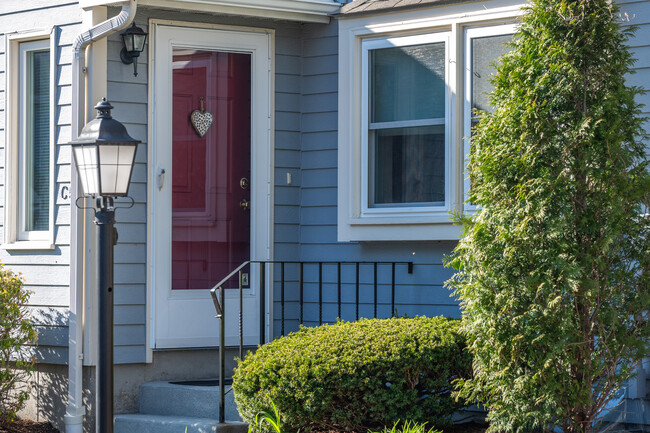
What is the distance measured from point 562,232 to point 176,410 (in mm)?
3069

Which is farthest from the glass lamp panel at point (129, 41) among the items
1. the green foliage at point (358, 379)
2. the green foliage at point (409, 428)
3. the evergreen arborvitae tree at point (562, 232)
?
the green foliage at point (409, 428)

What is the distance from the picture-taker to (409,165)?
6730 millimetres

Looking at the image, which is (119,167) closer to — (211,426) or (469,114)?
(211,426)

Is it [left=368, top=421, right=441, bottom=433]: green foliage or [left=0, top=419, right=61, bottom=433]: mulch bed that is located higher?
[left=368, top=421, right=441, bottom=433]: green foliage

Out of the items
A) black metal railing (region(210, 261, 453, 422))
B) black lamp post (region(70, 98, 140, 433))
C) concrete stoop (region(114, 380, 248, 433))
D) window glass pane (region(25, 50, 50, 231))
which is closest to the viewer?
black lamp post (region(70, 98, 140, 433))

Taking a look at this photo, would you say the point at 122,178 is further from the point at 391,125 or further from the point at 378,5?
the point at 378,5

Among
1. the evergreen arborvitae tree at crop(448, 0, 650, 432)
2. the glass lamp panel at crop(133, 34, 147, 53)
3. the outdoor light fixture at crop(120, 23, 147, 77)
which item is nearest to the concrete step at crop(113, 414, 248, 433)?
the evergreen arborvitae tree at crop(448, 0, 650, 432)

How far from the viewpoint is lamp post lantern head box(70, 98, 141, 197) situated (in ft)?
15.6

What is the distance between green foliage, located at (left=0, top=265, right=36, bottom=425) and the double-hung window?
44cm

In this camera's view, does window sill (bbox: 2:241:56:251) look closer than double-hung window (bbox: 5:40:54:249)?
Yes

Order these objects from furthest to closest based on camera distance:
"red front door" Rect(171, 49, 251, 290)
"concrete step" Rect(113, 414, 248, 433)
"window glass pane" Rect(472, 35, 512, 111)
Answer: "red front door" Rect(171, 49, 251, 290) < "window glass pane" Rect(472, 35, 512, 111) < "concrete step" Rect(113, 414, 248, 433)

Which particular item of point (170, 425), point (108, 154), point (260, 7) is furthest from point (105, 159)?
point (260, 7)

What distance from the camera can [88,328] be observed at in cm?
648

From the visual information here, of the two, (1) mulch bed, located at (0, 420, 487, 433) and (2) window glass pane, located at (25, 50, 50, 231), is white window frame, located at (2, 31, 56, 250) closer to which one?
(2) window glass pane, located at (25, 50, 50, 231)
